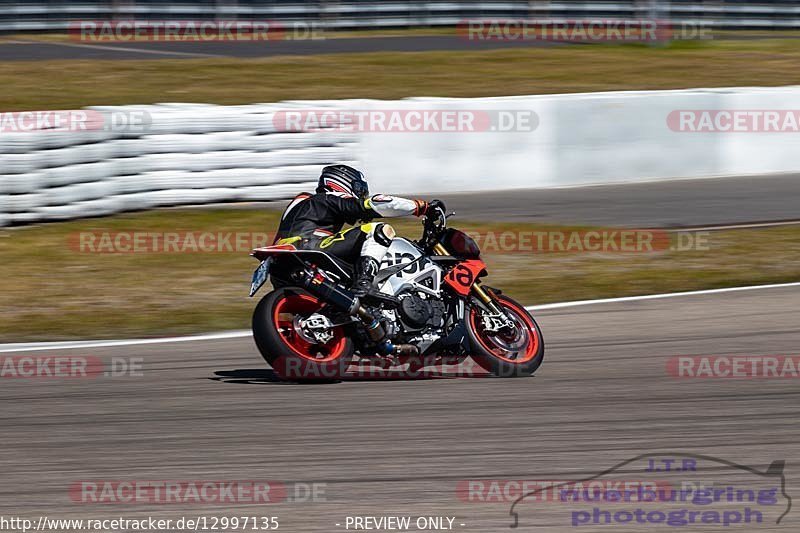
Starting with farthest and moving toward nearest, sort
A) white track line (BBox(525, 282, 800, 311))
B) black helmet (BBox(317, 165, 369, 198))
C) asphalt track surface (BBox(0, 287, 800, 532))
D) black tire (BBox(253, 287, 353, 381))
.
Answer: white track line (BBox(525, 282, 800, 311))
black helmet (BBox(317, 165, 369, 198))
black tire (BBox(253, 287, 353, 381))
asphalt track surface (BBox(0, 287, 800, 532))

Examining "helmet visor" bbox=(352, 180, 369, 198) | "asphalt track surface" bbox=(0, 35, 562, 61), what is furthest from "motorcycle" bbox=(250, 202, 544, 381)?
"asphalt track surface" bbox=(0, 35, 562, 61)

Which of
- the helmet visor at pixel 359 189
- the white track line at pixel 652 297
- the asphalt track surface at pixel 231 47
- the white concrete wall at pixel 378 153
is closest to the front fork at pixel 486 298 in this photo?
the helmet visor at pixel 359 189

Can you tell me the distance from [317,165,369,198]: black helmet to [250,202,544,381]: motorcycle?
1.56 ft

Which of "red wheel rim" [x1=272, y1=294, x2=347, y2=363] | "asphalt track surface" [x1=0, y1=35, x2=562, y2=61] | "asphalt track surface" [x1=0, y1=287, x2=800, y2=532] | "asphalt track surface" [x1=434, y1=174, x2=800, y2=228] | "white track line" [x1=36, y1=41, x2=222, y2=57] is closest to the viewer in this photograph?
"asphalt track surface" [x1=0, y1=287, x2=800, y2=532]

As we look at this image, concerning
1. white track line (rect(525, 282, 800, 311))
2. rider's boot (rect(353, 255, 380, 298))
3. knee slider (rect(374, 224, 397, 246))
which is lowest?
Result: rider's boot (rect(353, 255, 380, 298))

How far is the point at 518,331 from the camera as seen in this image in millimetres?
7605

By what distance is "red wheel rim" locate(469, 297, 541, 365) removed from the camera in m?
7.54

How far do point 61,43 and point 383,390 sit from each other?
1957cm

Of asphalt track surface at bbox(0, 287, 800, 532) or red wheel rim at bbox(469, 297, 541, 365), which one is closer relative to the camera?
asphalt track surface at bbox(0, 287, 800, 532)

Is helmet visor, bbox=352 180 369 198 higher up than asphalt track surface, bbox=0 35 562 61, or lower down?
lower down

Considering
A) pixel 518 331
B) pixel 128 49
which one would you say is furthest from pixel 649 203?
pixel 128 49

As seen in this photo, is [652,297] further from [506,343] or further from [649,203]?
[649,203]

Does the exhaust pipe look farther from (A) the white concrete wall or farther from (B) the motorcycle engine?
(A) the white concrete wall

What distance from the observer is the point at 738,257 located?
1207cm
